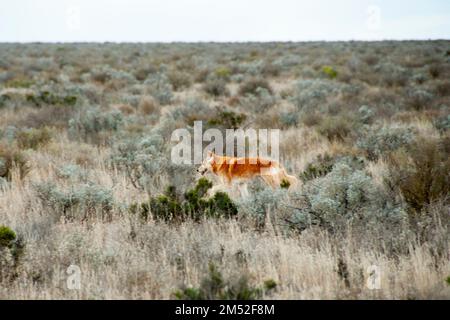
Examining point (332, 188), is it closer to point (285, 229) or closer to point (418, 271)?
point (285, 229)

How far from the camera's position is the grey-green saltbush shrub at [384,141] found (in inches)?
338

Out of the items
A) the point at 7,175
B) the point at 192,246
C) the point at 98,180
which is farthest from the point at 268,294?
the point at 7,175

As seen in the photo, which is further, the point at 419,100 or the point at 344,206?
the point at 419,100

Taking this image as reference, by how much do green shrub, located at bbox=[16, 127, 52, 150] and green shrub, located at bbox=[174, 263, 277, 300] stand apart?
693cm

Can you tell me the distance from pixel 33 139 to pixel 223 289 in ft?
24.2

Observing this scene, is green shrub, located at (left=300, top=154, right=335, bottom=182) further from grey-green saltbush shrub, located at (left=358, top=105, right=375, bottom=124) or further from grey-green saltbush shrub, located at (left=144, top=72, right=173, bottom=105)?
grey-green saltbush shrub, located at (left=144, top=72, right=173, bottom=105)

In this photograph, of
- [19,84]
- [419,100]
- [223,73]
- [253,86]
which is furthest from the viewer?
[223,73]

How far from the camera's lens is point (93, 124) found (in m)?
11.4

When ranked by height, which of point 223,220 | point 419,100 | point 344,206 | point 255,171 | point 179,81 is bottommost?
point 223,220

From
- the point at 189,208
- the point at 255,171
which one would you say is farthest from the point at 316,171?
the point at 189,208

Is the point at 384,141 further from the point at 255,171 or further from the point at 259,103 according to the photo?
the point at 259,103

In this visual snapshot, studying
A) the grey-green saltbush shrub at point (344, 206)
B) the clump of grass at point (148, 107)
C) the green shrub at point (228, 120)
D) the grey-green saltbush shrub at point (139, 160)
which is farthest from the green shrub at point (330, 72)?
the grey-green saltbush shrub at point (344, 206)

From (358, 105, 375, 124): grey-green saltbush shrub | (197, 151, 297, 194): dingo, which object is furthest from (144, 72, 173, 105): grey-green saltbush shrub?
(197, 151, 297, 194): dingo

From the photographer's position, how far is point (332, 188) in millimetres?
5629
